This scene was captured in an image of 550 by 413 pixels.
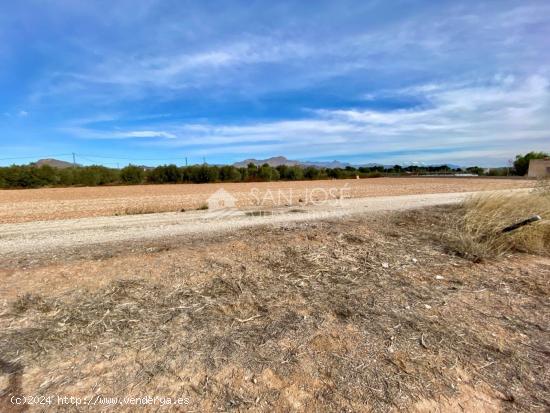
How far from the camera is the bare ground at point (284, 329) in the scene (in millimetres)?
2352

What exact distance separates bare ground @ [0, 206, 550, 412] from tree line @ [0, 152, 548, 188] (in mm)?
61451

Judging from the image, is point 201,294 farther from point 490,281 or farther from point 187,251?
point 490,281

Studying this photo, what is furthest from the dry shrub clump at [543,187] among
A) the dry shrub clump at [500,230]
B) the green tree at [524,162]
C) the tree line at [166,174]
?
the green tree at [524,162]

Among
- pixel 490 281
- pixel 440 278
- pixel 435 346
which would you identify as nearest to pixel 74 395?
pixel 435 346

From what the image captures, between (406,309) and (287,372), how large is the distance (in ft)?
5.62

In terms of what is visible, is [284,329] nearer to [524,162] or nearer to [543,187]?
[543,187]

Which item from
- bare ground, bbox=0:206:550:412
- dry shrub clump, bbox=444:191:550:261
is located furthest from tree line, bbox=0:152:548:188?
dry shrub clump, bbox=444:191:550:261

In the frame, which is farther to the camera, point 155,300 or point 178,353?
point 155,300

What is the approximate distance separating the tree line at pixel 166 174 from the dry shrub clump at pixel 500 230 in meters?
63.7

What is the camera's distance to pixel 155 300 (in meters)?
3.75

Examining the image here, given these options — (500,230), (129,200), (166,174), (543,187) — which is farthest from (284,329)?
(166,174)

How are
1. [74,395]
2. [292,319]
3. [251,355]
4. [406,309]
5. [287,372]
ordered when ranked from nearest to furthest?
1. [74,395]
2. [287,372]
3. [251,355]
4. [292,319]
5. [406,309]

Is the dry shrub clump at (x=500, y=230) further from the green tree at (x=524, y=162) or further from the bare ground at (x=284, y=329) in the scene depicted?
the green tree at (x=524, y=162)

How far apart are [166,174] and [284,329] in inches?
2734
